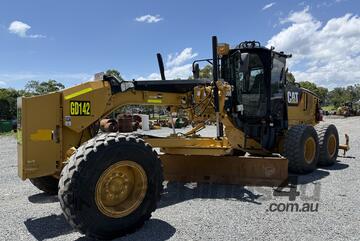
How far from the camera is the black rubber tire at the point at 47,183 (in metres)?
6.42

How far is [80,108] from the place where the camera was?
18.9 ft

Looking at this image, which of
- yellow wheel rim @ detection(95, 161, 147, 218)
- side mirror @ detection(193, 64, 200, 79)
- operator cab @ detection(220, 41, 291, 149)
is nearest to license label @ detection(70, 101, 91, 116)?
yellow wheel rim @ detection(95, 161, 147, 218)

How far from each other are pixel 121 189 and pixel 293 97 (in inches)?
245

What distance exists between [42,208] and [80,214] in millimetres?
2006

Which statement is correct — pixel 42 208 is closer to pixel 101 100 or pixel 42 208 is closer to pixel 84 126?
pixel 84 126

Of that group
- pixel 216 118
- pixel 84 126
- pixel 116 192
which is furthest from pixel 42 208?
pixel 216 118

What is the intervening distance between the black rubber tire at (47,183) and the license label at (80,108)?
141cm

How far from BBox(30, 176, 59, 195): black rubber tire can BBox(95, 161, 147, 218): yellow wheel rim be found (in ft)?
6.74

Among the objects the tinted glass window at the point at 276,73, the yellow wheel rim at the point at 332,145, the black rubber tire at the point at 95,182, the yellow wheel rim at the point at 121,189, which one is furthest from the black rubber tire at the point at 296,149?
the yellow wheel rim at the point at 121,189

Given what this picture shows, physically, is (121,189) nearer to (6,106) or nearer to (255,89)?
(255,89)

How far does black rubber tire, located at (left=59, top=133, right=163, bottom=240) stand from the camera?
170 inches

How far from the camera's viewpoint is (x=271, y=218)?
17.6 ft

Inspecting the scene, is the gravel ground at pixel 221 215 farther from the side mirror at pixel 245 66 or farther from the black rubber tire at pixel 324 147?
the side mirror at pixel 245 66

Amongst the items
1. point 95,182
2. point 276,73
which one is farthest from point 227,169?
point 95,182
